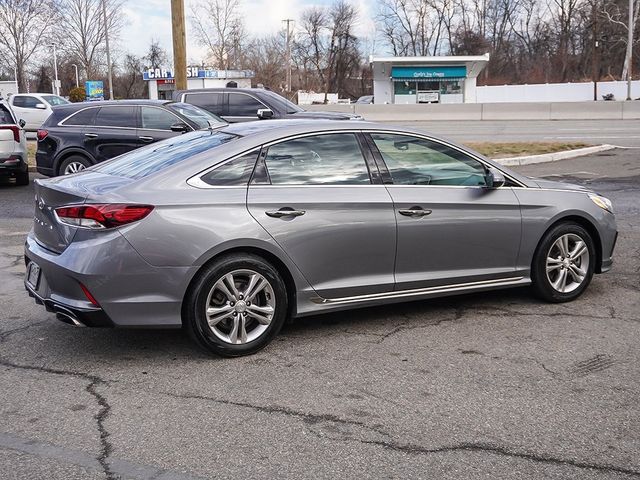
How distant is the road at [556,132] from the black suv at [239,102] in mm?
9200

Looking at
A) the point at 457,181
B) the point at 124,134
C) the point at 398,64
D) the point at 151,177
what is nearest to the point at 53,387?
the point at 151,177

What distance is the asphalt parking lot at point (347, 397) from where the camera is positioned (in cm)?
346

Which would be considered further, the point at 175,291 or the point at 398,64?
the point at 398,64

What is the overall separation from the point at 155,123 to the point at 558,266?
27.6ft

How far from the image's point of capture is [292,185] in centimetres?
507

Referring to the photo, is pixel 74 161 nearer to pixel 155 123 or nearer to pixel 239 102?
pixel 155 123

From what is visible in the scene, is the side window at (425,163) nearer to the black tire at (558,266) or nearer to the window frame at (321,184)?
the window frame at (321,184)

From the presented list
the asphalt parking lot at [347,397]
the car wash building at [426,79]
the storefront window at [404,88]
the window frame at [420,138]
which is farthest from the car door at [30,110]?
the storefront window at [404,88]

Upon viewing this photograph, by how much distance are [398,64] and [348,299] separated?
56.3 meters

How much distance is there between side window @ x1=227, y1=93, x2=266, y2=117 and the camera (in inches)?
596

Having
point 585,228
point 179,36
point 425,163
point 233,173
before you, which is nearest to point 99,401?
point 233,173

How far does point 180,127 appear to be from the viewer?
12.1 m

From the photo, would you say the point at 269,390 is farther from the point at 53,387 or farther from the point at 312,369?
the point at 53,387

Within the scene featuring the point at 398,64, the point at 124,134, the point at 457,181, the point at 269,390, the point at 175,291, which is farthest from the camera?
the point at 398,64
